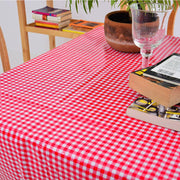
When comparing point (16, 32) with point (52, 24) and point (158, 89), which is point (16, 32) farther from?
point (158, 89)

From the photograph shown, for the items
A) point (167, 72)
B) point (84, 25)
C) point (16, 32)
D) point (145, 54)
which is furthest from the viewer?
point (16, 32)

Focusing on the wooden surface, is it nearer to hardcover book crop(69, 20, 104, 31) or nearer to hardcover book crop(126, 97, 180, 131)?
hardcover book crop(69, 20, 104, 31)

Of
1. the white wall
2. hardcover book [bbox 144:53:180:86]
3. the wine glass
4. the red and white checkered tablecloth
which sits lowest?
the white wall

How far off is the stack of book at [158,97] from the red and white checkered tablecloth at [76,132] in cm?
2

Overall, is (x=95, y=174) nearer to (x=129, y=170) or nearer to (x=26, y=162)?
(x=129, y=170)

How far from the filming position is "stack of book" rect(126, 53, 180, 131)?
729 mm

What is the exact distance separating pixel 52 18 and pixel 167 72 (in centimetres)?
166

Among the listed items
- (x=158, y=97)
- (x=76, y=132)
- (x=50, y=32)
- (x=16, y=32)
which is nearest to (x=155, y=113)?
(x=158, y=97)

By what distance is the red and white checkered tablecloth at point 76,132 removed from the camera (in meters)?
0.62

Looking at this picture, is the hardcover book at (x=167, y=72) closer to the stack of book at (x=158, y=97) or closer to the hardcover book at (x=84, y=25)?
the stack of book at (x=158, y=97)

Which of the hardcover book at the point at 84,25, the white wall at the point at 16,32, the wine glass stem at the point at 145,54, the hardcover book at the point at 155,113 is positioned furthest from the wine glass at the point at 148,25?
the white wall at the point at 16,32

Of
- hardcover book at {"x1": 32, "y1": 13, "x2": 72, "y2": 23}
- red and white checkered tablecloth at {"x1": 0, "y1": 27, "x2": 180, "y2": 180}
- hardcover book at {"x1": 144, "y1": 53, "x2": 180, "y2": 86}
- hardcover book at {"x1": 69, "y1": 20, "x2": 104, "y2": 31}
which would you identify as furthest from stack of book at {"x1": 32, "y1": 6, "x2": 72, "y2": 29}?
hardcover book at {"x1": 144, "y1": 53, "x2": 180, "y2": 86}

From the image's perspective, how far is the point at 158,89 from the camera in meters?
0.76

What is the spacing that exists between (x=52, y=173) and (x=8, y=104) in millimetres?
253
